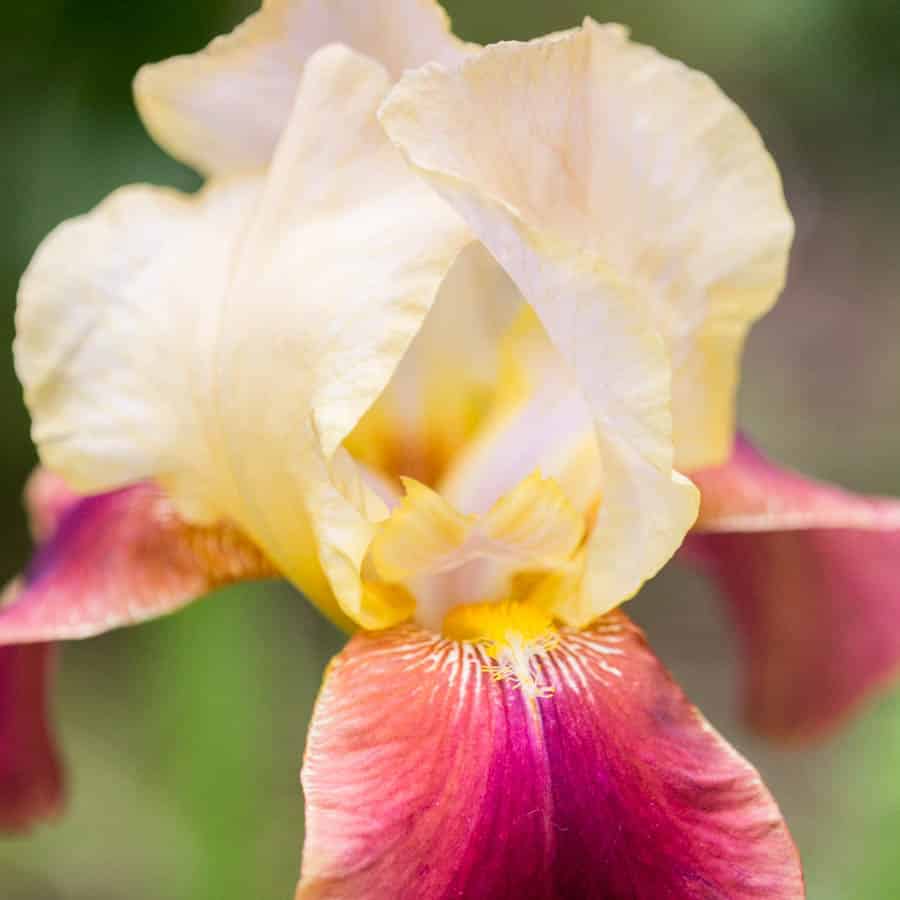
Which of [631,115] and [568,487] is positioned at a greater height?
[631,115]

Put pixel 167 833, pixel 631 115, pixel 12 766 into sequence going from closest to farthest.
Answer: pixel 631 115 → pixel 12 766 → pixel 167 833

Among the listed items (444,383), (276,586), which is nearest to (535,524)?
(444,383)

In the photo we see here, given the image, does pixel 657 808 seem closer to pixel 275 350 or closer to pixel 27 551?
pixel 275 350

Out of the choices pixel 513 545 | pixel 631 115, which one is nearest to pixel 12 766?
pixel 513 545

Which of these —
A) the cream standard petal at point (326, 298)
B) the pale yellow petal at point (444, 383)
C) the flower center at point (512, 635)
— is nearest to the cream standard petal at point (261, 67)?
the cream standard petal at point (326, 298)

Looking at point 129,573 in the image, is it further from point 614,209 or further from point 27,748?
point 614,209

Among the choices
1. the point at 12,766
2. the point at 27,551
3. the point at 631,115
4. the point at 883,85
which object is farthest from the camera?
the point at 883,85

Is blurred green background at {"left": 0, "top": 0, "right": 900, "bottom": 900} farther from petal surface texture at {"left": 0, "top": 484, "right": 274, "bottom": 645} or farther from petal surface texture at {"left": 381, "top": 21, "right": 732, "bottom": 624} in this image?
petal surface texture at {"left": 381, "top": 21, "right": 732, "bottom": 624}

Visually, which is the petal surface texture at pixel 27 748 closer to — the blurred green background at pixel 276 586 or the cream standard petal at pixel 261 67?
the blurred green background at pixel 276 586
